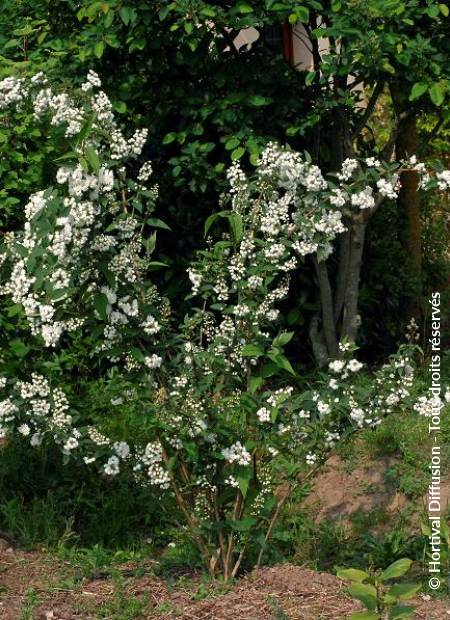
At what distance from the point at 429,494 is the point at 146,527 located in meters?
1.40

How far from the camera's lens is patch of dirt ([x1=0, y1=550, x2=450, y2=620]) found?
12.8ft

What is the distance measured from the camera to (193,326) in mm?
4094

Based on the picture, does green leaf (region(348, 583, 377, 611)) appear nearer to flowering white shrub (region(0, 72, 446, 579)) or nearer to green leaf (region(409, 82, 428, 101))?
flowering white shrub (region(0, 72, 446, 579))

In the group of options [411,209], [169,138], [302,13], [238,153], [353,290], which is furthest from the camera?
[411,209]

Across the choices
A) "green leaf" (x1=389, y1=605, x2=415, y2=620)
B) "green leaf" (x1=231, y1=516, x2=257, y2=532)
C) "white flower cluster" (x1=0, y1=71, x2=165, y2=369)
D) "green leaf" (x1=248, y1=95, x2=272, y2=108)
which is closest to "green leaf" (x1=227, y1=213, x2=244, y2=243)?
"white flower cluster" (x1=0, y1=71, x2=165, y2=369)

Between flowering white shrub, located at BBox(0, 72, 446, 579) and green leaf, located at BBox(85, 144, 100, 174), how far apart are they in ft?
0.17

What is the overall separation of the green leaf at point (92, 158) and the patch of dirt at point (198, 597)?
165 centimetres

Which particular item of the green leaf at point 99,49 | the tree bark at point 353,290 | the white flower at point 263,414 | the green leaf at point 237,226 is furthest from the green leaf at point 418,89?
the white flower at point 263,414

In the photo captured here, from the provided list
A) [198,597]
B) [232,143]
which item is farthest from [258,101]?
[198,597]

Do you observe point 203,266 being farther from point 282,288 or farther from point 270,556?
point 270,556

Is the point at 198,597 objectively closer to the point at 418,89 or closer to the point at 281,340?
the point at 281,340

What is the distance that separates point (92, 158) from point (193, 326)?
0.81 m

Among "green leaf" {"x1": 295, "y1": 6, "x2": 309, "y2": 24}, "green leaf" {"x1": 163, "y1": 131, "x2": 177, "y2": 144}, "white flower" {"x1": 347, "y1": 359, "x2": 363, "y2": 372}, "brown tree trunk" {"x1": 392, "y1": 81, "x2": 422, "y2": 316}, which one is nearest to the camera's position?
"white flower" {"x1": 347, "y1": 359, "x2": 363, "y2": 372}

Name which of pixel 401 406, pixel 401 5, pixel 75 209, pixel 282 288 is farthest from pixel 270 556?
pixel 401 5
